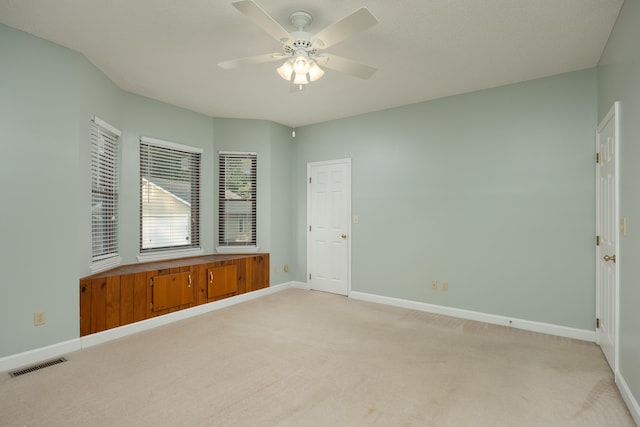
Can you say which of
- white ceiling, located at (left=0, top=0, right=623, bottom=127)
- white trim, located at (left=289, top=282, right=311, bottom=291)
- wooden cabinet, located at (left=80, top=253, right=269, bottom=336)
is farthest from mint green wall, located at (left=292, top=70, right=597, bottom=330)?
wooden cabinet, located at (left=80, top=253, right=269, bottom=336)

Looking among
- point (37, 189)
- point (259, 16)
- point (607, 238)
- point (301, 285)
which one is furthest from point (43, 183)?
point (607, 238)

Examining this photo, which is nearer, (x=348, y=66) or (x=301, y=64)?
(x=301, y=64)

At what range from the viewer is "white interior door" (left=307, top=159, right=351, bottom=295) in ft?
16.9

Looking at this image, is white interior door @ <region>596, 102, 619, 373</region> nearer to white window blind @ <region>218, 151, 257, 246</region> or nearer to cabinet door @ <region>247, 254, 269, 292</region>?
cabinet door @ <region>247, 254, 269, 292</region>

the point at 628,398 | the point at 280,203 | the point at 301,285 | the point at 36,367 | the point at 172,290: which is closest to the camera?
the point at 628,398

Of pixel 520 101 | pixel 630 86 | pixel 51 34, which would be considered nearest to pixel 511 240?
pixel 520 101

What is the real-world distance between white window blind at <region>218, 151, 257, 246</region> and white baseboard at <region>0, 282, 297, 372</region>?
3.06 feet

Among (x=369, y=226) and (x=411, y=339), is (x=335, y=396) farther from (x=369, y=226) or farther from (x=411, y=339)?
(x=369, y=226)

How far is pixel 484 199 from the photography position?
3945 millimetres

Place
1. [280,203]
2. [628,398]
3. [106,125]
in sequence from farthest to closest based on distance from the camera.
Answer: [280,203]
[106,125]
[628,398]

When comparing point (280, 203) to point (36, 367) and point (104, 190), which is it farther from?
point (36, 367)

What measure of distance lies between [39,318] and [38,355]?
0.32 metres

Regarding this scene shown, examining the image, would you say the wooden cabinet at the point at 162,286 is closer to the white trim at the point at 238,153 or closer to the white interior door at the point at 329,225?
the white interior door at the point at 329,225

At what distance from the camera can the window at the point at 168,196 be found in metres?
4.34
